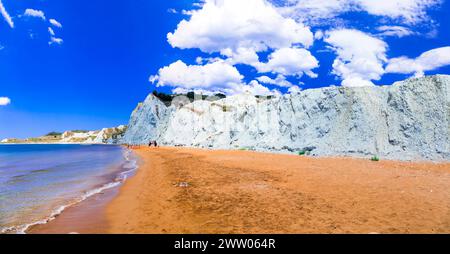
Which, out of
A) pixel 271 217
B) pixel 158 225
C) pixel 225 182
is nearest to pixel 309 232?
pixel 271 217

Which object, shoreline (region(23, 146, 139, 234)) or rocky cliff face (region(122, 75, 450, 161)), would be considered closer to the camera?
shoreline (region(23, 146, 139, 234))

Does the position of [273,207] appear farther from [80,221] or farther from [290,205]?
[80,221]

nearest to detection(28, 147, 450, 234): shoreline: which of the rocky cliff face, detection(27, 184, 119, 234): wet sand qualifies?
detection(27, 184, 119, 234): wet sand

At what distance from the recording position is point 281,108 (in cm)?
3919

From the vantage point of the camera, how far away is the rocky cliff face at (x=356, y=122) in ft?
72.2

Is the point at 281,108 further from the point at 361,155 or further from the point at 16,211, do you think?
the point at 16,211

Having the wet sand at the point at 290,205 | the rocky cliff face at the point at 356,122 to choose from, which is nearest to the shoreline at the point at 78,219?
the wet sand at the point at 290,205

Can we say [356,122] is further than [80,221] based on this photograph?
Yes

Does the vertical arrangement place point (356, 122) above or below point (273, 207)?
above

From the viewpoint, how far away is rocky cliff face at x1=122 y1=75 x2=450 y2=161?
72.2 feet

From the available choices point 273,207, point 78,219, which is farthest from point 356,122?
point 78,219

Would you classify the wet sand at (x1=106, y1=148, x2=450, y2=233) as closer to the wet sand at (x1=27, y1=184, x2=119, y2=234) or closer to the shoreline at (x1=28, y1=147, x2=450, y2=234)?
the shoreline at (x1=28, y1=147, x2=450, y2=234)

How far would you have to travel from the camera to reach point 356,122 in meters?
27.1

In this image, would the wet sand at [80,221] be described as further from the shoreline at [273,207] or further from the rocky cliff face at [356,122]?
the rocky cliff face at [356,122]
